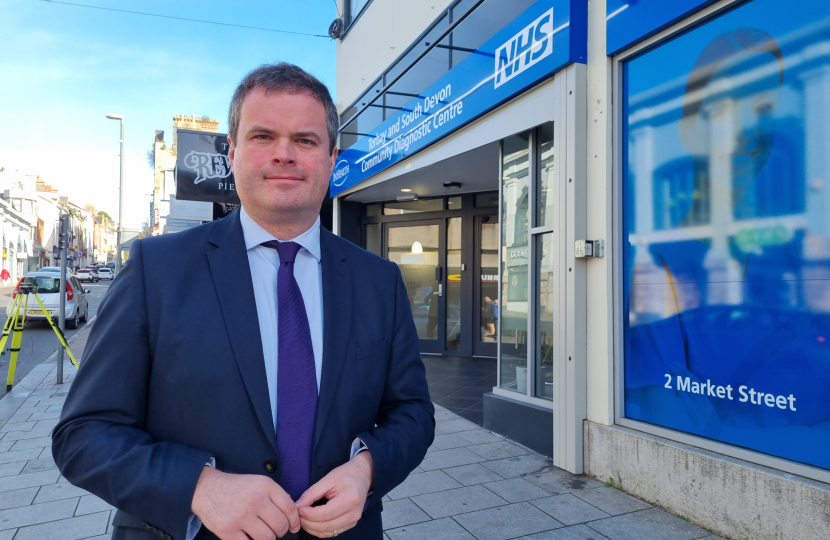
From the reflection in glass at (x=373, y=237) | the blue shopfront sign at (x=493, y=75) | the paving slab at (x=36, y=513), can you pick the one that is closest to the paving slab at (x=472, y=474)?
the paving slab at (x=36, y=513)

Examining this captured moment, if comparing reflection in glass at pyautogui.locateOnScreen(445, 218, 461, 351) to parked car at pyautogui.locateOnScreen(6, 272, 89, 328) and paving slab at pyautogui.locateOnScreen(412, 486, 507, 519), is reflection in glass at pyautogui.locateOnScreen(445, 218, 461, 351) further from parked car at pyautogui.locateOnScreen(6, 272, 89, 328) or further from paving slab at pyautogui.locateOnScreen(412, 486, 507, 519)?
parked car at pyautogui.locateOnScreen(6, 272, 89, 328)

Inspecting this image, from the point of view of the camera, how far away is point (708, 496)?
307 centimetres

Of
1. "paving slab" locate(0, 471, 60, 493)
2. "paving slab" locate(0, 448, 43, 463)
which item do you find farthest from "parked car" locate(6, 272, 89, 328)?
"paving slab" locate(0, 471, 60, 493)

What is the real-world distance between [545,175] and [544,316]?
1254mm

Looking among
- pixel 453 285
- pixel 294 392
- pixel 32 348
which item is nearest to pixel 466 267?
pixel 453 285

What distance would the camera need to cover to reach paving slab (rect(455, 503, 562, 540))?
3.10 metres

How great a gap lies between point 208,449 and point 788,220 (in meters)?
3.04

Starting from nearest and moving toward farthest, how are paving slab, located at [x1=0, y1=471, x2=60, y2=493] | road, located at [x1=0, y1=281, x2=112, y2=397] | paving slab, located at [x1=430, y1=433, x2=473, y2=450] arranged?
paving slab, located at [x1=0, y1=471, x2=60, y2=493]
paving slab, located at [x1=430, y1=433, x2=473, y2=450]
road, located at [x1=0, y1=281, x2=112, y2=397]

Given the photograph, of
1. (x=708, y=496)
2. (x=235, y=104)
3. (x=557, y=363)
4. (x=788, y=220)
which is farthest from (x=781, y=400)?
(x=235, y=104)

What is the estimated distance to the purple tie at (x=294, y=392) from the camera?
1168 millimetres

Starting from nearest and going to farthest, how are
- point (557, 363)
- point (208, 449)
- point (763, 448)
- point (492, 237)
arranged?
point (208, 449) < point (763, 448) < point (557, 363) < point (492, 237)

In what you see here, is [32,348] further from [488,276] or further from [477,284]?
[488,276]

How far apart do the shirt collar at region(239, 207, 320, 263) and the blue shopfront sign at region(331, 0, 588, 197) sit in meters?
3.31

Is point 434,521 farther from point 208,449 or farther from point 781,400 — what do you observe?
point 208,449
